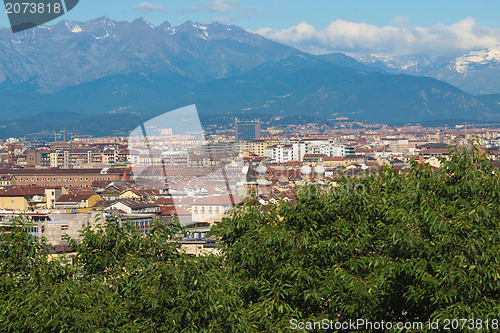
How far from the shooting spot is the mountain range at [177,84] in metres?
150

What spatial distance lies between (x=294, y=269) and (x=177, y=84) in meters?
161

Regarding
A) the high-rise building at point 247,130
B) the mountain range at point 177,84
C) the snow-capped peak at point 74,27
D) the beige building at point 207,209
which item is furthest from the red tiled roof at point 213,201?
the snow-capped peak at point 74,27

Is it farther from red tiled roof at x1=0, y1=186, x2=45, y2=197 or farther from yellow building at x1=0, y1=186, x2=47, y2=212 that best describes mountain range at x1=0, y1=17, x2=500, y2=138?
yellow building at x1=0, y1=186, x2=47, y2=212

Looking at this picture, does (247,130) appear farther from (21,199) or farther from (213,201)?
(213,201)

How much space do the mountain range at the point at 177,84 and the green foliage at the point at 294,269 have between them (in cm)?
12521

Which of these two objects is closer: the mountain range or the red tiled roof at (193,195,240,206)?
the red tiled roof at (193,195,240,206)

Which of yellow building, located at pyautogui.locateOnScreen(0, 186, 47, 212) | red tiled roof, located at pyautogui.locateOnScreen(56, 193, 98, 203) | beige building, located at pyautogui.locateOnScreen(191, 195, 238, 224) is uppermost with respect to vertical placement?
beige building, located at pyautogui.locateOnScreen(191, 195, 238, 224)

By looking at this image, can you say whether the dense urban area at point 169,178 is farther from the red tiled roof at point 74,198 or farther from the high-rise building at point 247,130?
the high-rise building at point 247,130

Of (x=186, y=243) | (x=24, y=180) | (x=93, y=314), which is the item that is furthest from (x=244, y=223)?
(x=24, y=180)

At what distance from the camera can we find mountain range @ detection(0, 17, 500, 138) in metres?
150

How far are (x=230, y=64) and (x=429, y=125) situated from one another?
75.1 meters

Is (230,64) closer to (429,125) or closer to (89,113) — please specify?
(89,113)

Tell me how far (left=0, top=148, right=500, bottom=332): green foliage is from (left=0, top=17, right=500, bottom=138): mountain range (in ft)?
411

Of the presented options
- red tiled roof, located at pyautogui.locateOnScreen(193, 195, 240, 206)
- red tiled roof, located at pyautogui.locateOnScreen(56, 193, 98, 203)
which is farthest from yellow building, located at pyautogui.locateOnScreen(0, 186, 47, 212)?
red tiled roof, located at pyautogui.locateOnScreen(193, 195, 240, 206)
